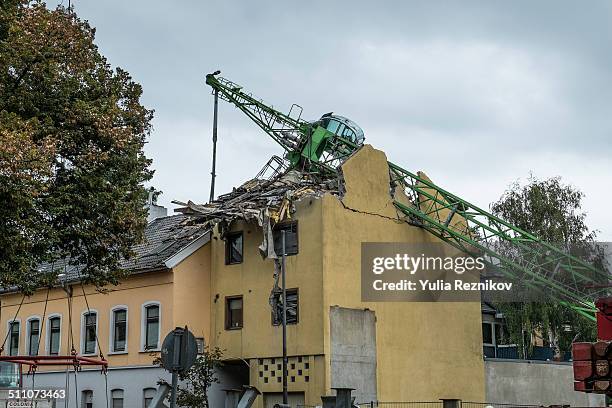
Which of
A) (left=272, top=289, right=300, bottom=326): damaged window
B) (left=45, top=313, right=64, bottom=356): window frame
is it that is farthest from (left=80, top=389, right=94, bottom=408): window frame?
(left=272, top=289, right=300, bottom=326): damaged window

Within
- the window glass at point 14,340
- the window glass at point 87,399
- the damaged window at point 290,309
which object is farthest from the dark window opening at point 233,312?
the window glass at point 14,340

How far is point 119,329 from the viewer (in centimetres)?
3716

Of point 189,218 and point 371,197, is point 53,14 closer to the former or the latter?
point 189,218

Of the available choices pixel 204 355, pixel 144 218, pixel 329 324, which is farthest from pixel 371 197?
pixel 144 218

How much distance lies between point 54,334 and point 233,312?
10.2 metres

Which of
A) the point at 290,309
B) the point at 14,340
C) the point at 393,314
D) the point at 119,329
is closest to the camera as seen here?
the point at 290,309

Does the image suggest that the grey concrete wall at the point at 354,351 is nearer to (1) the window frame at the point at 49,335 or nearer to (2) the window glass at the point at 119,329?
(2) the window glass at the point at 119,329

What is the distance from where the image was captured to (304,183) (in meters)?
36.3

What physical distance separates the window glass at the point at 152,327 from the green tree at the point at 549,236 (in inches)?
680

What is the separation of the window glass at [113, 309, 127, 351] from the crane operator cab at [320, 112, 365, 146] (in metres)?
12.3

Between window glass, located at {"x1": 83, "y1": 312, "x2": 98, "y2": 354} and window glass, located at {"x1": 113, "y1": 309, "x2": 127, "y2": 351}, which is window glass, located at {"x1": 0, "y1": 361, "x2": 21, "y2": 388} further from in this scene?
window glass, located at {"x1": 83, "y1": 312, "x2": 98, "y2": 354}

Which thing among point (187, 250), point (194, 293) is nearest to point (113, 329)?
point (194, 293)

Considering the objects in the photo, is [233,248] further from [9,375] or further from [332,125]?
[9,375]

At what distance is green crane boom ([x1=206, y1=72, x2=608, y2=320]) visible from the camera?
120 ft
